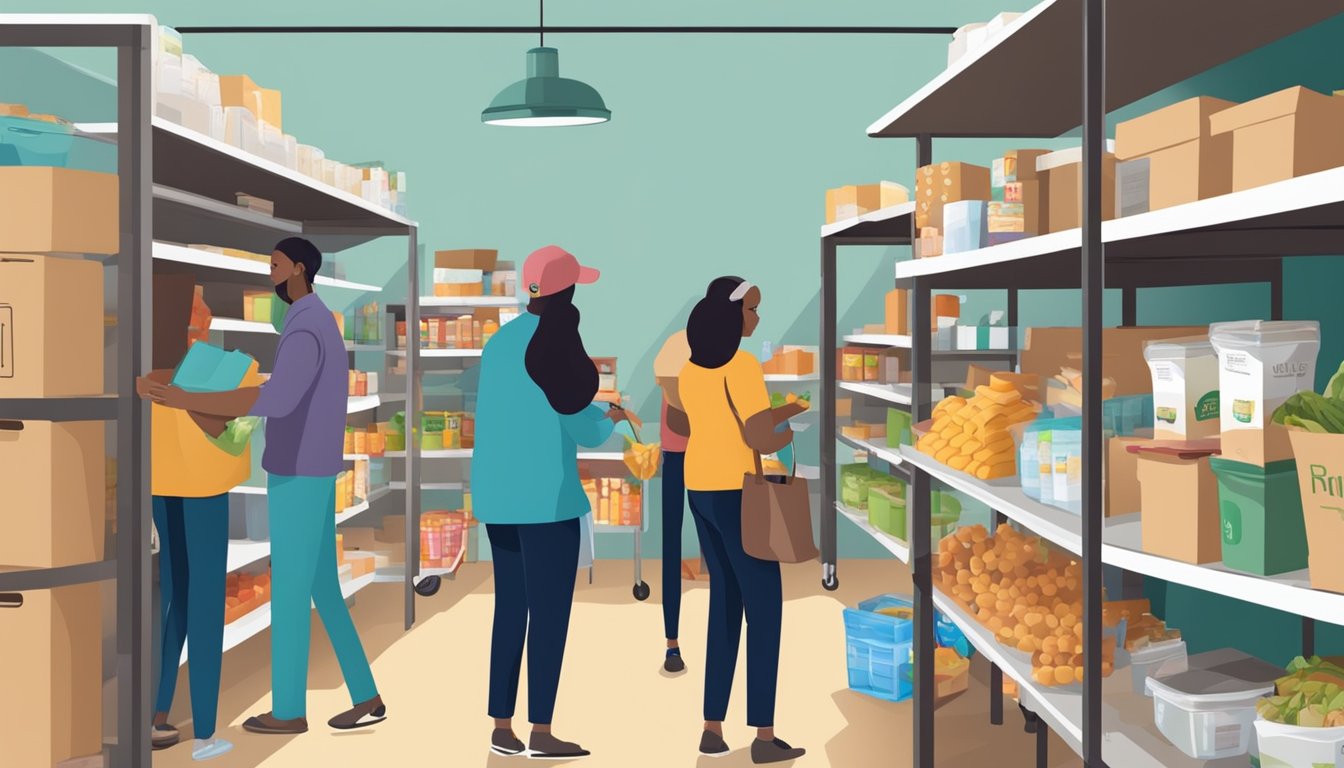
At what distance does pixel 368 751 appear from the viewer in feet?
14.8

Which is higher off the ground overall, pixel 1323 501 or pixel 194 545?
pixel 1323 501

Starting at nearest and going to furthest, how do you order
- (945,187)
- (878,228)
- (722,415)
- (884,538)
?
(945,187) < (722,415) < (884,538) < (878,228)

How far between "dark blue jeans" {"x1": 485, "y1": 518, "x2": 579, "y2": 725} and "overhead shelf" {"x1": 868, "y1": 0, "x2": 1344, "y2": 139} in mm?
1993

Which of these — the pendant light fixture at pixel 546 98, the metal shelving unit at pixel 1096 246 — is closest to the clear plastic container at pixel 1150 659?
the metal shelving unit at pixel 1096 246

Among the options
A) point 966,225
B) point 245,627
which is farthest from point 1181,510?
point 245,627

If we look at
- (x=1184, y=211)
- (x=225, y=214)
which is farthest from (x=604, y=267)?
(x=1184, y=211)

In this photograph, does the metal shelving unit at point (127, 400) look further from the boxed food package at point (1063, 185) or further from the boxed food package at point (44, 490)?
the boxed food package at point (1063, 185)

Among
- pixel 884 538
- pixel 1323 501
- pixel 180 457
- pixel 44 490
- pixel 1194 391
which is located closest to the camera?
pixel 1323 501

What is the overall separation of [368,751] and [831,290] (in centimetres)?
474

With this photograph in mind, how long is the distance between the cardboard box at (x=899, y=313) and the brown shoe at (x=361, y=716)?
3.85 m

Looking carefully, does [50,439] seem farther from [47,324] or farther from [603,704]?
[603,704]

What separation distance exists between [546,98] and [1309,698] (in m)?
5.24

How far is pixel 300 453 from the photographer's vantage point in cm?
420

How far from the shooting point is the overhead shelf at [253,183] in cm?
387
